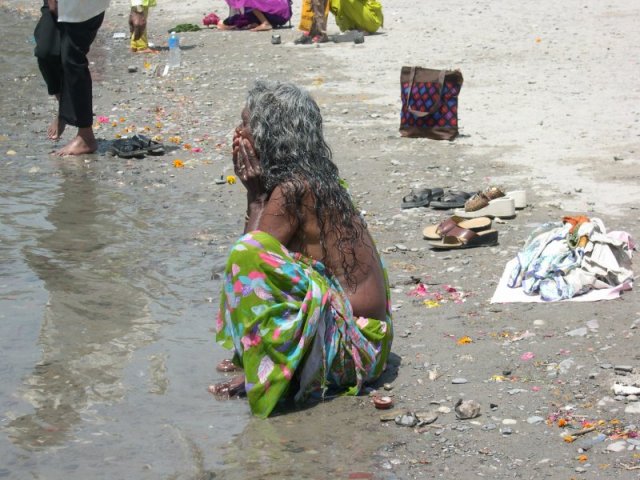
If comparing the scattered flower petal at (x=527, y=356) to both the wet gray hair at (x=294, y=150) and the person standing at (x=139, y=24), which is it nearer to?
the wet gray hair at (x=294, y=150)

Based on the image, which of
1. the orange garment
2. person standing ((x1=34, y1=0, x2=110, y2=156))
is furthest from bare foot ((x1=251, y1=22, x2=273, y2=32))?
person standing ((x1=34, y1=0, x2=110, y2=156))

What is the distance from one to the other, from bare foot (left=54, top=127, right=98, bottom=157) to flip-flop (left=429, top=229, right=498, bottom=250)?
4.12m

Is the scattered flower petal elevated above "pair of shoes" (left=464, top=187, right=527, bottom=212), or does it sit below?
below

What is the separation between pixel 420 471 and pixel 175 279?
2897 mm

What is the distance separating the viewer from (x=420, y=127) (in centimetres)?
903

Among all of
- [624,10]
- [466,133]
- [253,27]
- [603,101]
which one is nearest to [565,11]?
[624,10]

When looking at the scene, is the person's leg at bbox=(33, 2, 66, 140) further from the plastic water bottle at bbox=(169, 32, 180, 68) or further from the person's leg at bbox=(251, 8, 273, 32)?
the person's leg at bbox=(251, 8, 273, 32)

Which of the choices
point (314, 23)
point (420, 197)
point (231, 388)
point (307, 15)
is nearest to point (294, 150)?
point (231, 388)

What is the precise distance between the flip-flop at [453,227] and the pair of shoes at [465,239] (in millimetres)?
12

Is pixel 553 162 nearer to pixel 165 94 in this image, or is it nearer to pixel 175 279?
pixel 175 279

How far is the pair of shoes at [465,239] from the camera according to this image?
249 inches

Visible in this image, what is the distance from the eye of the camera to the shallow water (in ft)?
13.9

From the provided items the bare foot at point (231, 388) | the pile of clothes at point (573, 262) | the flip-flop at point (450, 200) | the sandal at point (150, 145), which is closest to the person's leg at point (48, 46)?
the sandal at point (150, 145)

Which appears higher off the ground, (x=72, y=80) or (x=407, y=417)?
(x=72, y=80)
